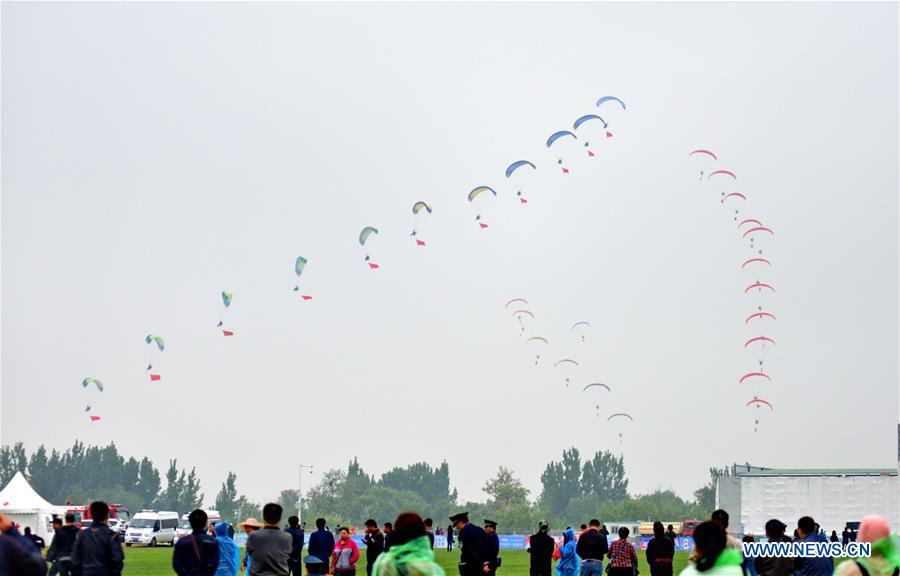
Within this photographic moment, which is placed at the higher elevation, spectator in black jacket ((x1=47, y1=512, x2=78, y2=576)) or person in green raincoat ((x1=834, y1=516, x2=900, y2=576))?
person in green raincoat ((x1=834, y1=516, x2=900, y2=576))

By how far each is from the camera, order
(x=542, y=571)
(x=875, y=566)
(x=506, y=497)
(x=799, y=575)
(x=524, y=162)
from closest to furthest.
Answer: (x=875, y=566) < (x=799, y=575) < (x=542, y=571) < (x=524, y=162) < (x=506, y=497)

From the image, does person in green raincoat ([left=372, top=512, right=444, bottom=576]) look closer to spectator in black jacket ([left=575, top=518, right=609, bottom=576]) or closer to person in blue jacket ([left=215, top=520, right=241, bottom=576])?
person in blue jacket ([left=215, top=520, right=241, bottom=576])

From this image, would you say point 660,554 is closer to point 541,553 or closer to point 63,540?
point 541,553

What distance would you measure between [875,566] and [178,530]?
67531 mm

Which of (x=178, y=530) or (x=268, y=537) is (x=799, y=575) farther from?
(x=178, y=530)

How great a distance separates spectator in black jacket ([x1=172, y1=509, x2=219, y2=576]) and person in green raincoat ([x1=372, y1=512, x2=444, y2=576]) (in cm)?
697

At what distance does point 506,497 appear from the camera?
188 meters

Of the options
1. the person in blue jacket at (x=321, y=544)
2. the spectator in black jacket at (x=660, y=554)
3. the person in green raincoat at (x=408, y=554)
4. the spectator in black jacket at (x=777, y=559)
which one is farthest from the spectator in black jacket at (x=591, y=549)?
the person in green raincoat at (x=408, y=554)

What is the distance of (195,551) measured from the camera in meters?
16.3

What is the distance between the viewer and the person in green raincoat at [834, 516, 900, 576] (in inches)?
375

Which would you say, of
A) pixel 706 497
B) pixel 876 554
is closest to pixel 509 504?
pixel 706 497

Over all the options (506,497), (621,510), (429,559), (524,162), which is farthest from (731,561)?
(506,497)

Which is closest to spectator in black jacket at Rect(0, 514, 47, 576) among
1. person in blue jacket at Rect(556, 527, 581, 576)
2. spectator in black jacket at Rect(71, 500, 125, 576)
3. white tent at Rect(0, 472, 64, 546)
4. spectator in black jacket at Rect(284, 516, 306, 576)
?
spectator in black jacket at Rect(71, 500, 125, 576)

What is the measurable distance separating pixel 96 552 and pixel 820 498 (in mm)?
63057
